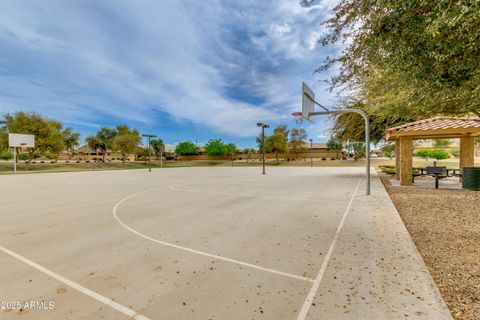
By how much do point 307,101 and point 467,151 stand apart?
36.2 ft

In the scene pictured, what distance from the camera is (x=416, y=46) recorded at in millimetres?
3410

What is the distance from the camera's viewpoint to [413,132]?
1125 cm

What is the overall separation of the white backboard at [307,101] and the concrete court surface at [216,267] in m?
4.31

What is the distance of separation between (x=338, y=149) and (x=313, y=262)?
59.3m

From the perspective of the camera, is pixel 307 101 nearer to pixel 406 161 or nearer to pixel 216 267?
pixel 406 161

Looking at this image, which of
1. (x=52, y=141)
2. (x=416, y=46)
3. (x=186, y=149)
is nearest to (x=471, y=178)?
(x=416, y=46)

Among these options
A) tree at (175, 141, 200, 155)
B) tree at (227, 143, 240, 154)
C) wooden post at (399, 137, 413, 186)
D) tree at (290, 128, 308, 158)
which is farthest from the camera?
tree at (175, 141, 200, 155)

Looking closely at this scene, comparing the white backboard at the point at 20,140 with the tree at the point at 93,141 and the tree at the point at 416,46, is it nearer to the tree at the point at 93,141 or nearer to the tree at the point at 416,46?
the tree at the point at 93,141

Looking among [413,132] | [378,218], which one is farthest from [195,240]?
[413,132]

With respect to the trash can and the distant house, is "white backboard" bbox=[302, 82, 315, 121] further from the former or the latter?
the distant house

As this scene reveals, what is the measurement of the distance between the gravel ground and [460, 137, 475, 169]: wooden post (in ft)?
20.2

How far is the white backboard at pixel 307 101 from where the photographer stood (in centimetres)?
893

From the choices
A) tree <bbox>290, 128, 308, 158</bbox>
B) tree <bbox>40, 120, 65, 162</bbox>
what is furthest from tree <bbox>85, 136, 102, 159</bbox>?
tree <bbox>290, 128, 308, 158</bbox>

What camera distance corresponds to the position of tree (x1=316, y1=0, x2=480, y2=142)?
2844mm
